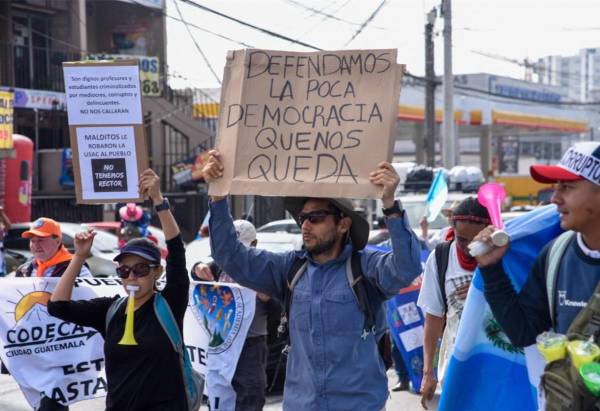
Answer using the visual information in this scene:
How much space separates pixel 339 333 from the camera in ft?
12.6

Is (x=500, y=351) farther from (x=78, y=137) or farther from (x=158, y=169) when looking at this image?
(x=158, y=169)

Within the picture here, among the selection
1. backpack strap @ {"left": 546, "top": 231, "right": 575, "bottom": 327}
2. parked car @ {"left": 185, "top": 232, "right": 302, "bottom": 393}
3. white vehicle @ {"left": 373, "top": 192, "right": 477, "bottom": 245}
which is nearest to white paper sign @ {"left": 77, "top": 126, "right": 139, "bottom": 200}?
parked car @ {"left": 185, "top": 232, "right": 302, "bottom": 393}

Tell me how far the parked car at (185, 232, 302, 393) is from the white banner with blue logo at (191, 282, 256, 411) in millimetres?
226

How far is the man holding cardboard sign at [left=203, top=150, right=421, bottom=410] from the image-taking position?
381 centimetres

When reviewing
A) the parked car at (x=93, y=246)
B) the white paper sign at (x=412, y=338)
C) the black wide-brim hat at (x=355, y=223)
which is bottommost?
the white paper sign at (x=412, y=338)

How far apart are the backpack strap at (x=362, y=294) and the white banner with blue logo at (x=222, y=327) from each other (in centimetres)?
262

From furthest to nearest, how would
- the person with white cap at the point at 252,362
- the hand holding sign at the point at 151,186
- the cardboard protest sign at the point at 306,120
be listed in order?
the person with white cap at the point at 252,362
the hand holding sign at the point at 151,186
the cardboard protest sign at the point at 306,120

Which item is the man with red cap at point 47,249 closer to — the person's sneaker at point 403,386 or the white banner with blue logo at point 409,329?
the white banner with blue logo at point 409,329

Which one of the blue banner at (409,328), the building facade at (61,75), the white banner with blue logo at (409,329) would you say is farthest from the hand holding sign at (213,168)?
the building facade at (61,75)

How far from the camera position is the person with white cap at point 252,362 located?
20.6 feet

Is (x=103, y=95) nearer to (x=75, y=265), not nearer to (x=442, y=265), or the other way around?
(x=75, y=265)

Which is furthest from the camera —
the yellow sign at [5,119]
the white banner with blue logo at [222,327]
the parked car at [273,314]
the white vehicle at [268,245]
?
the yellow sign at [5,119]

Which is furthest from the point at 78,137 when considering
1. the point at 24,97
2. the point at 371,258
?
the point at 24,97

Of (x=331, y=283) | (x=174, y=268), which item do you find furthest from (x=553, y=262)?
(x=174, y=268)
